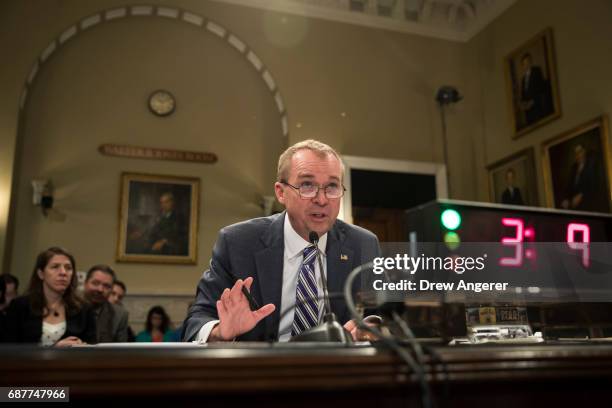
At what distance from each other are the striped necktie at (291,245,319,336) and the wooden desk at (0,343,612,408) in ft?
3.22

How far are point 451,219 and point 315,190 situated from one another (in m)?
0.79

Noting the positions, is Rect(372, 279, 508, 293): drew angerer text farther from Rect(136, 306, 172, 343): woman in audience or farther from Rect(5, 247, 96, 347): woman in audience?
Rect(136, 306, 172, 343): woman in audience

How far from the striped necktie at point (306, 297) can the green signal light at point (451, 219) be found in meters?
0.73

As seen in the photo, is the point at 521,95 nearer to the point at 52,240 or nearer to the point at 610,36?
Result: the point at 610,36

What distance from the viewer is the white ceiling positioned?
725 cm

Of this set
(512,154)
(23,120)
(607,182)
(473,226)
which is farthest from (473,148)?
(23,120)

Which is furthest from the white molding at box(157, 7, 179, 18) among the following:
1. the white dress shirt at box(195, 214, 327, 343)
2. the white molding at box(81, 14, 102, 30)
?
the white dress shirt at box(195, 214, 327, 343)

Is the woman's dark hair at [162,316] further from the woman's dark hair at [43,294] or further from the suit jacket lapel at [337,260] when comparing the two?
the suit jacket lapel at [337,260]

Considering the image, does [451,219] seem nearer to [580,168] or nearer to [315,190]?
[315,190]

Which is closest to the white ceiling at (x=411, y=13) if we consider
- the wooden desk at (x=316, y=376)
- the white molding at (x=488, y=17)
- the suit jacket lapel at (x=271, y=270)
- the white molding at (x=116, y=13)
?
the white molding at (x=488, y=17)

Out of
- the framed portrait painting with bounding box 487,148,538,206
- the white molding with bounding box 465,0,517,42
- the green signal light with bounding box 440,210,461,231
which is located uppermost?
the white molding with bounding box 465,0,517,42

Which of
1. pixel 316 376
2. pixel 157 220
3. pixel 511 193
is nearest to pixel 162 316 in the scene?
pixel 157 220

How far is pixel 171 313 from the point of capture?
6.29 m

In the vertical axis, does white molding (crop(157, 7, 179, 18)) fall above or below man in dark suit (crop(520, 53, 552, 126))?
above
